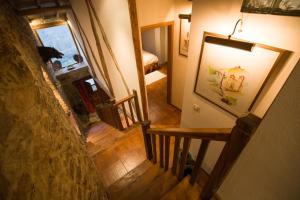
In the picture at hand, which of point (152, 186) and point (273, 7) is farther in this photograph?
point (152, 186)

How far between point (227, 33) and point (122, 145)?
2.44 metres

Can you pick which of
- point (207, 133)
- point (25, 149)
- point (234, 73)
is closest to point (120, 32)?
point (234, 73)

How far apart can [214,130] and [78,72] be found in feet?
20.7

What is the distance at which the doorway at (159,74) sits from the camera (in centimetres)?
314

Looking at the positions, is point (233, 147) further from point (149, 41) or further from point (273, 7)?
point (149, 41)

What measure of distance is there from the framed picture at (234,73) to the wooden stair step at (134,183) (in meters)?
1.21

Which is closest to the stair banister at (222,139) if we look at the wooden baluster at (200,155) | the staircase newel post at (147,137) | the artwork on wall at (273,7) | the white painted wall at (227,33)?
the wooden baluster at (200,155)

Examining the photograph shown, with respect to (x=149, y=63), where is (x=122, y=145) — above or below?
below

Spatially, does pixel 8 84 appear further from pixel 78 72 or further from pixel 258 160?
pixel 78 72

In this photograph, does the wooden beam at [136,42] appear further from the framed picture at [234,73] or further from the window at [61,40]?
the window at [61,40]

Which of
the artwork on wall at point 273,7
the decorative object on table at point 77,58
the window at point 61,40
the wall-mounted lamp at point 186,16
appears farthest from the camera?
the decorative object on table at point 77,58

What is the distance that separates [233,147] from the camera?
85 cm

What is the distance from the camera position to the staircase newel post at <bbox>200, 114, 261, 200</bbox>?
71 centimetres

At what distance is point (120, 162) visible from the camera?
8.49 feet
